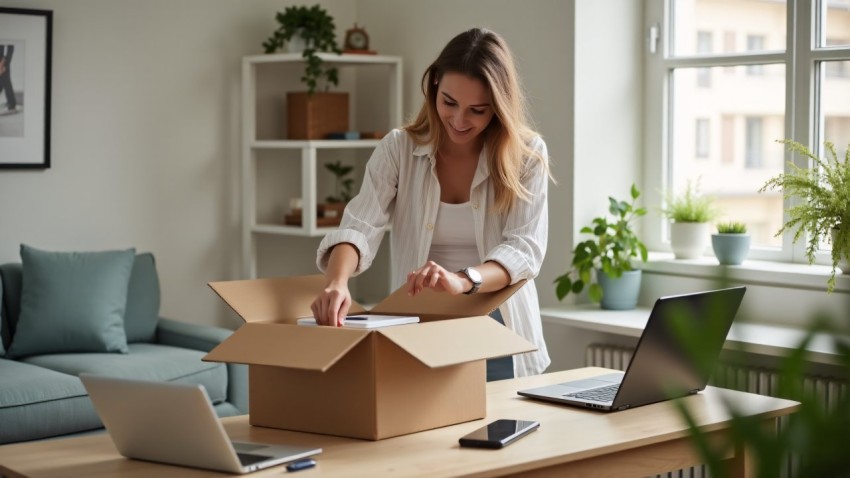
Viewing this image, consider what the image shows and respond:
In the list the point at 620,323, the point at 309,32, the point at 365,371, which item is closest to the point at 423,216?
the point at 365,371

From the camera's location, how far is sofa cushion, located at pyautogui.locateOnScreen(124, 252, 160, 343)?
13.9 feet

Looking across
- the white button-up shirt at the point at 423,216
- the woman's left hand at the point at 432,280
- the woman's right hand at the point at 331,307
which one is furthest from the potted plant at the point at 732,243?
the woman's right hand at the point at 331,307

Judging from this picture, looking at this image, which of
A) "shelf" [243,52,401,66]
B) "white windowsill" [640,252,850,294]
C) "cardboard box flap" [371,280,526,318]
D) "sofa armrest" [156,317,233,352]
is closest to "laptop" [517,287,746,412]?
"cardboard box flap" [371,280,526,318]

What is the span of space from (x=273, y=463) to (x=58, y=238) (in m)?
3.06

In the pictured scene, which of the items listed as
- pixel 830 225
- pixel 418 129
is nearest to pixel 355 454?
pixel 418 129

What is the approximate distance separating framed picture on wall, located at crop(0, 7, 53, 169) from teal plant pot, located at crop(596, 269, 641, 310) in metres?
2.28

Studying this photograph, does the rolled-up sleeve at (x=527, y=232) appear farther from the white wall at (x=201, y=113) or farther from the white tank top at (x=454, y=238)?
the white wall at (x=201, y=113)

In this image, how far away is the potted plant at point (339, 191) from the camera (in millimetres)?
4699

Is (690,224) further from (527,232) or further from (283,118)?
(283,118)

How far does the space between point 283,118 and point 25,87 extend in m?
1.22

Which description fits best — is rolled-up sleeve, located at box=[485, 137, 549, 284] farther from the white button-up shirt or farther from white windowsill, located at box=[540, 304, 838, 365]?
white windowsill, located at box=[540, 304, 838, 365]

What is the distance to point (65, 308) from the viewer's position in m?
3.97

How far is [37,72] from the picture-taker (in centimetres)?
424

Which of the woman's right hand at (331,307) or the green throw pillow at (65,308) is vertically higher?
the woman's right hand at (331,307)
